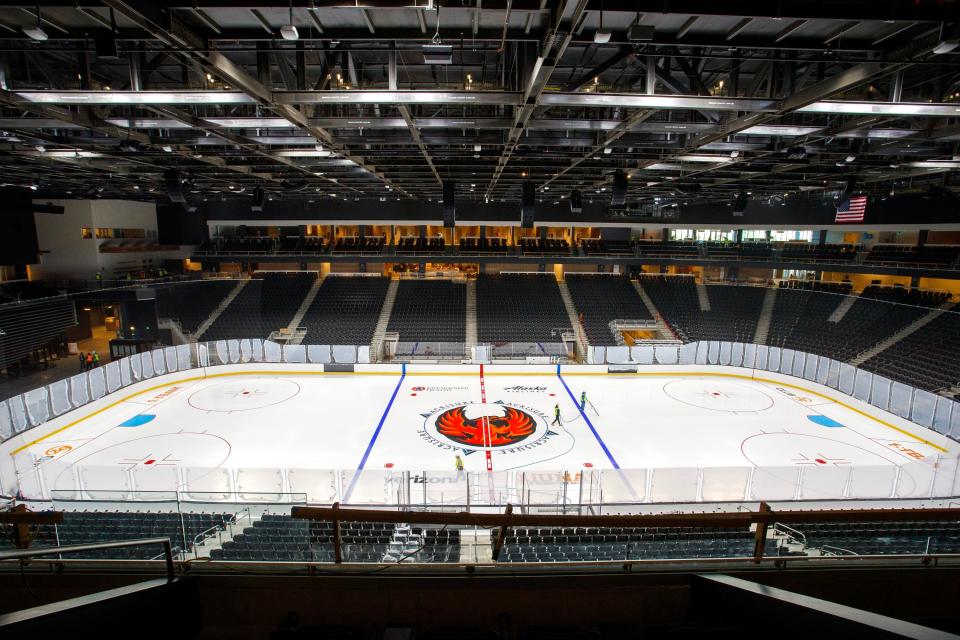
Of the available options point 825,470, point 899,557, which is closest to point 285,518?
point 899,557

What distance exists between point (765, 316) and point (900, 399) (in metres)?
11.6

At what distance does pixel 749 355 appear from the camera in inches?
897

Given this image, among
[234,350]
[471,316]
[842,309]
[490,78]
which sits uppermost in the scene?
[490,78]

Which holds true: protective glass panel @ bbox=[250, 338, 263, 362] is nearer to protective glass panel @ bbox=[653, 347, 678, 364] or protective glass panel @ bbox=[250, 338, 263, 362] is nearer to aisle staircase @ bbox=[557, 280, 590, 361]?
aisle staircase @ bbox=[557, 280, 590, 361]

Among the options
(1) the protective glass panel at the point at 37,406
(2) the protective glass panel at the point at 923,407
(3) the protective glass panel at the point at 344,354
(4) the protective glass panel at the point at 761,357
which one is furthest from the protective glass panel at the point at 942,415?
(1) the protective glass panel at the point at 37,406

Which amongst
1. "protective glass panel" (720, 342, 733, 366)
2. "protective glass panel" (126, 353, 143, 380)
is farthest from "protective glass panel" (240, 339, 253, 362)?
"protective glass panel" (720, 342, 733, 366)

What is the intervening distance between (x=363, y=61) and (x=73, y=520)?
9225mm

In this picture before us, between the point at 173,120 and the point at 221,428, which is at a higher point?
the point at 173,120

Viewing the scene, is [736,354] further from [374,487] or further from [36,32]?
[36,32]

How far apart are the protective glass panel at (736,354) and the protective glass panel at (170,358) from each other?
89.7 feet

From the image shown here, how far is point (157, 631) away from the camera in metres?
2.72

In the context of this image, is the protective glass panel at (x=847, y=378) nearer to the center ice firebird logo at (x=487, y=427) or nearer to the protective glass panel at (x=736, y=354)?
the protective glass panel at (x=736, y=354)

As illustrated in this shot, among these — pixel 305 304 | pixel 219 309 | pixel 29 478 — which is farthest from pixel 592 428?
pixel 219 309

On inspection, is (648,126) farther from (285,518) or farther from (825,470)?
(285,518)
